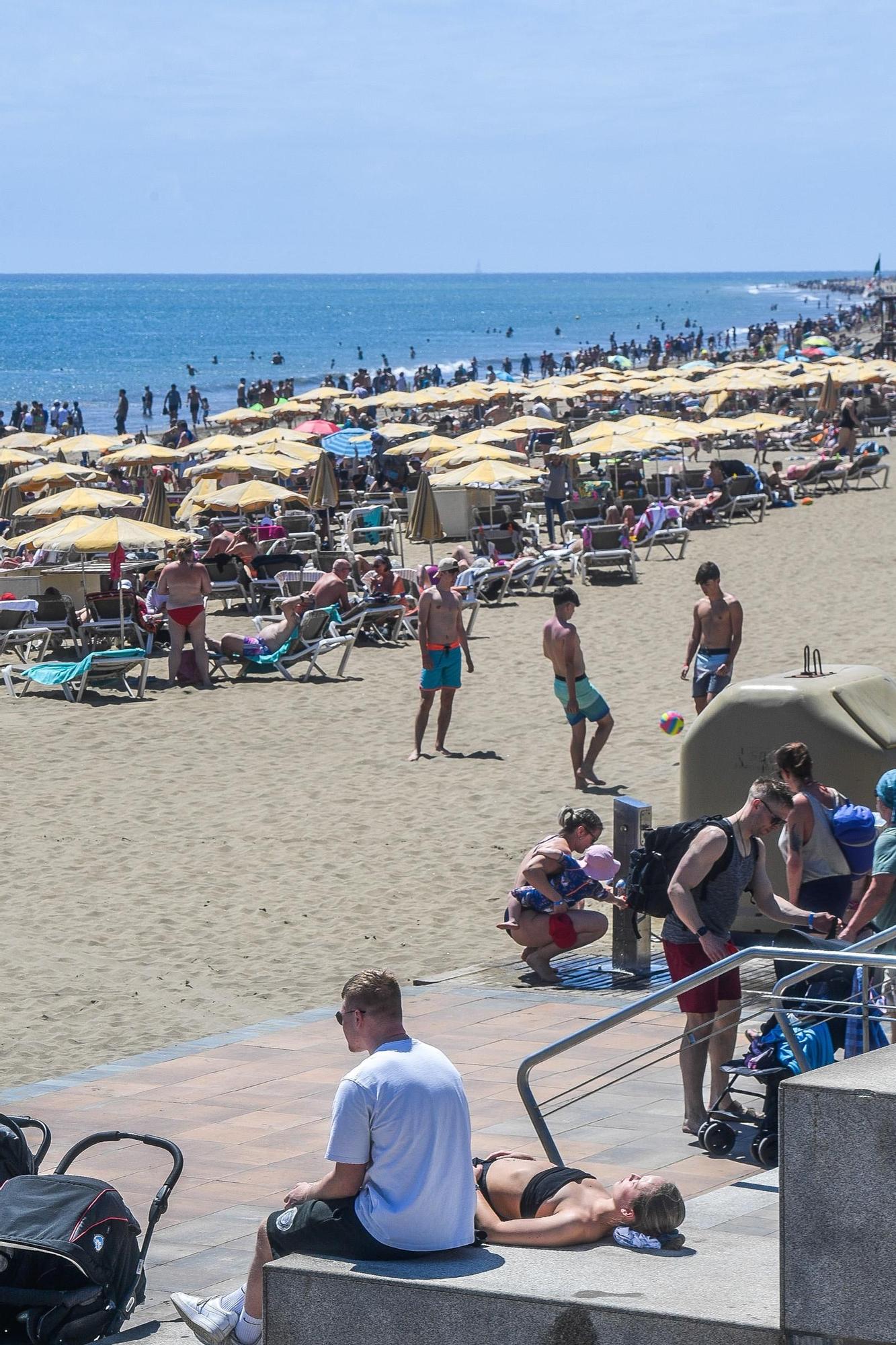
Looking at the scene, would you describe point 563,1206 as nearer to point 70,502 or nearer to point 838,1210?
point 838,1210

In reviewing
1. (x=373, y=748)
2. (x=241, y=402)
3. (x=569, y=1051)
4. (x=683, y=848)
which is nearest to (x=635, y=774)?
(x=373, y=748)

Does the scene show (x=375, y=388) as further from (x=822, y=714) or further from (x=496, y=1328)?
(x=496, y=1328)

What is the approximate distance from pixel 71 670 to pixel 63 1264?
10.9 metres

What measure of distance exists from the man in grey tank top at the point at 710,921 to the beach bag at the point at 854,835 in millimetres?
876

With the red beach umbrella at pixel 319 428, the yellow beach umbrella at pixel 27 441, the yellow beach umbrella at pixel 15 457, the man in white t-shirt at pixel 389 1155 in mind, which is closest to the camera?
the man in white t-shirt at pixel 389 1155

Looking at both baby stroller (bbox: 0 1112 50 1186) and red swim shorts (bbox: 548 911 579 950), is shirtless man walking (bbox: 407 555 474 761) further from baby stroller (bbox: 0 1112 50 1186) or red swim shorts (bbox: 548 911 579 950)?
baby stroller (bbox: 0 1112 50 1186)

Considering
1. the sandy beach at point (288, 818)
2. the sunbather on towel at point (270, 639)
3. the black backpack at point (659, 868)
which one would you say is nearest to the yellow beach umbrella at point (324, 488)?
the sandy beach at point (288, 818)

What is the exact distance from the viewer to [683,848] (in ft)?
19.3

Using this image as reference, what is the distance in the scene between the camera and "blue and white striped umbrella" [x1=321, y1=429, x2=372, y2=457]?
97.3 feet

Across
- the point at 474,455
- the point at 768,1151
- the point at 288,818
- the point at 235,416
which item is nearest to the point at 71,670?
the point at 288,818

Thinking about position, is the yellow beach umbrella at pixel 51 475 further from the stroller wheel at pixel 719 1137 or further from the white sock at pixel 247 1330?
the white sock at pixel 247 1330

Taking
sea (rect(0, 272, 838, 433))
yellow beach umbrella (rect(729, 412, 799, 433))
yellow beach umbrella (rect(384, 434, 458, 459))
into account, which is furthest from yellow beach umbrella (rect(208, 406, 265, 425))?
sea (rect(0, 272, 838, 433))

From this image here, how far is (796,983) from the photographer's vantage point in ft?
15.1

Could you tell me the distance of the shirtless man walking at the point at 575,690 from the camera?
436 inches
